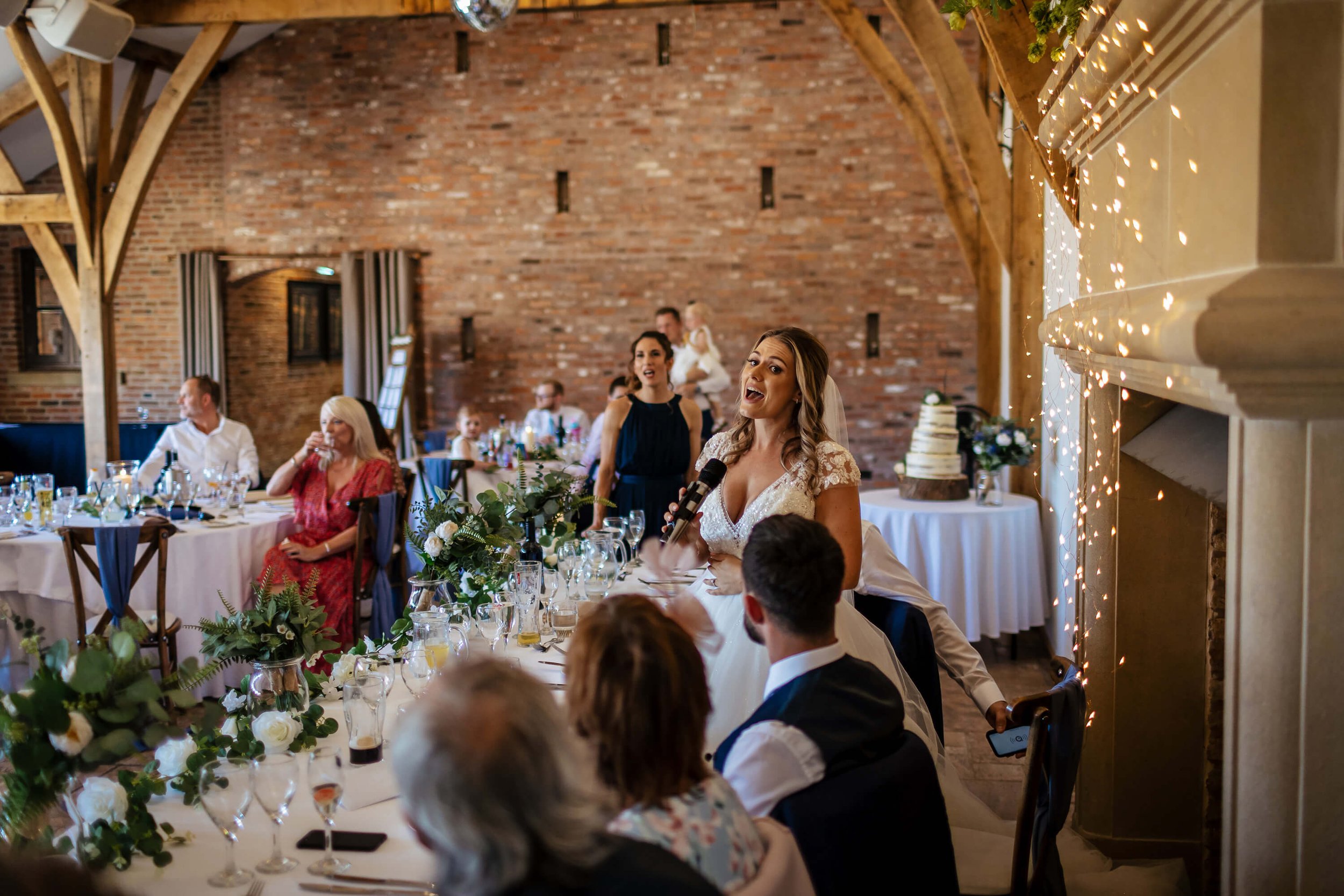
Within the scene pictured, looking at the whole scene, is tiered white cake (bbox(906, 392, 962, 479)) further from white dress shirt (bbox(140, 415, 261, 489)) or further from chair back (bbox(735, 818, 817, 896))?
chair back (bbox(735, 818, 817, 896))

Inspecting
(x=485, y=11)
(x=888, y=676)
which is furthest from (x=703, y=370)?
(x=888, y=676)

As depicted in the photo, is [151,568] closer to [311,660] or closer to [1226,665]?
[311,660]

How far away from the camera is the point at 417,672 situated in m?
2.32

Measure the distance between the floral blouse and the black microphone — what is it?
1511 mm

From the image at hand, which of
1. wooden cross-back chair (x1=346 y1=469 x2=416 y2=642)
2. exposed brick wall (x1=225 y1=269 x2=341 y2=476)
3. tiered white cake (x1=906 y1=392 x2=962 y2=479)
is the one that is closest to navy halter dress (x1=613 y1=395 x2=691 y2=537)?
wooden cross-back chair (x1=346 y1=469 x2=416 y2=642)

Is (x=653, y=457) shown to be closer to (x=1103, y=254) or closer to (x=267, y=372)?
(x=1103, y=254)

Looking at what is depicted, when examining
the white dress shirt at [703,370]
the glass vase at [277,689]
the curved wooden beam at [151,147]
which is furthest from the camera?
the white dress shirt at [703,370]

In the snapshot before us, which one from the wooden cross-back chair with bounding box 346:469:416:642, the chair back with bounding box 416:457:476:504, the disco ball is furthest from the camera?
the chair back with bounding box 416:457:476:504

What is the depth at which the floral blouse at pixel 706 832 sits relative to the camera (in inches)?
54.2

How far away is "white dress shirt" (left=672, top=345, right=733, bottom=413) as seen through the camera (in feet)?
29.2

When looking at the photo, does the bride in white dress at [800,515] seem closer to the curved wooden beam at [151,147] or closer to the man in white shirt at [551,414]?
the man in white shirt at [551,414]

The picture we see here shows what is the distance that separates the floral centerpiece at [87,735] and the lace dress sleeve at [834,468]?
1789 millimetres

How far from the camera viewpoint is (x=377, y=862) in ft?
5.66

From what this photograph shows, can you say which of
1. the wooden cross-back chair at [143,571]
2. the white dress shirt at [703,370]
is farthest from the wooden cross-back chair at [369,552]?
the white dress shirt at [703,370]
